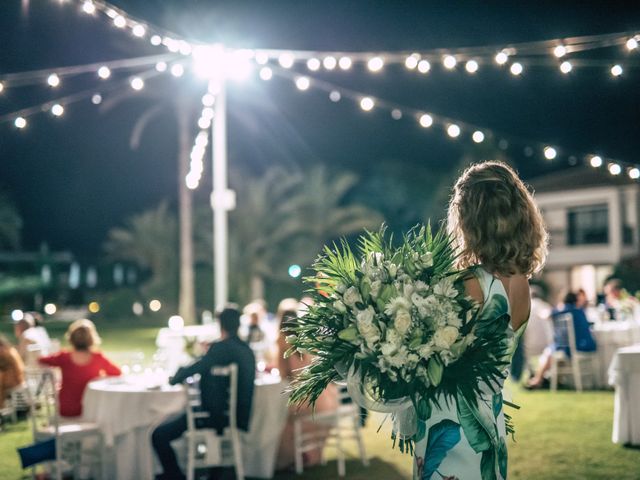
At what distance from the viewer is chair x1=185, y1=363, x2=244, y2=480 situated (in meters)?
6.02

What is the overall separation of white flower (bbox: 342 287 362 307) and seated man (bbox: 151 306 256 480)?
3706 millimetres

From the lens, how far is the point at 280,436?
23.1 feet

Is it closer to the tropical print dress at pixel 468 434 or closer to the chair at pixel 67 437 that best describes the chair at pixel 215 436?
the chair at pixel 67 437

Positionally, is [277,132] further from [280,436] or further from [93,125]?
[280,436]

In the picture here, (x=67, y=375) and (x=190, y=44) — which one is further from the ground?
(x=190, y=44)

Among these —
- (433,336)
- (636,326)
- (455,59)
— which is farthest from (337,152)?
(433,336)

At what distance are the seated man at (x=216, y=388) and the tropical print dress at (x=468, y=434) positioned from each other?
3697 mm

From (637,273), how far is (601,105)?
1460 centimetres

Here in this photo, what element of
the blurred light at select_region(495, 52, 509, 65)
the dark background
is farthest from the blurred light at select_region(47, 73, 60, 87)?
the blurred light at select_region(495, 52, 509, 65)

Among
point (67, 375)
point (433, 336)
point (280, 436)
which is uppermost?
point (433, 336)

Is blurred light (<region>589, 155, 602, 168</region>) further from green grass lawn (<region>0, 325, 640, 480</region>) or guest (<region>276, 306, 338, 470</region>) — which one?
guest (<region>276, 306, 338, 470</region>)

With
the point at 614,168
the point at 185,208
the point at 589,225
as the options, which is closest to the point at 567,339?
the point at 614,168

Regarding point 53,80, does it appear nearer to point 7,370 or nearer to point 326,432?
point 7,370

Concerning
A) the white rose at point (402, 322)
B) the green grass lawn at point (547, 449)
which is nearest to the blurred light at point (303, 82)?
the green grass lawn at point (547, 449)
